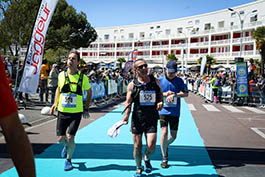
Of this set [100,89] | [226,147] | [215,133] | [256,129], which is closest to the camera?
[226,147]

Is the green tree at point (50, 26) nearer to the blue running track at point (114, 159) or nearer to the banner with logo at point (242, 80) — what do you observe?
the banner with logo at point (242, 80)

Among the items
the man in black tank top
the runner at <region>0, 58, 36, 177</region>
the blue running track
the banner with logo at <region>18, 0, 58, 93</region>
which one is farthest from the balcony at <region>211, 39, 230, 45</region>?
the runner at <region>0, 58, 36, 177</region>

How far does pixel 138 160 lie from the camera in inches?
175

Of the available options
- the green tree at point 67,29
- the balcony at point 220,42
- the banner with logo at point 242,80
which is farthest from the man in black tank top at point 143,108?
the balcony at point 220,42

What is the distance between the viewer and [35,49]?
7.49 meters

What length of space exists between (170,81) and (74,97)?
6.13ft

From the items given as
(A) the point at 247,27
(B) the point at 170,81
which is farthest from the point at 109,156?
(A) the point at 247,27

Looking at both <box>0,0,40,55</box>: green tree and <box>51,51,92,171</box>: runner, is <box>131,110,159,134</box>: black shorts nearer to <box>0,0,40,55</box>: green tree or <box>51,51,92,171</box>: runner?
<box>51,51,92,171</box>: runner

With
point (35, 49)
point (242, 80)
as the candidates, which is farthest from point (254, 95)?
point (35, 49)

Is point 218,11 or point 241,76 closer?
point 241,76

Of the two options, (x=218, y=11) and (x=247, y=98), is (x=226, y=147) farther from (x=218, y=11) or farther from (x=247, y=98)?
(x=218, y=11)

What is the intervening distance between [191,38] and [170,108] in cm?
6797

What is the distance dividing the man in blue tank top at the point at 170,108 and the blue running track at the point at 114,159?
432mm

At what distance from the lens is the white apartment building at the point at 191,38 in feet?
191
